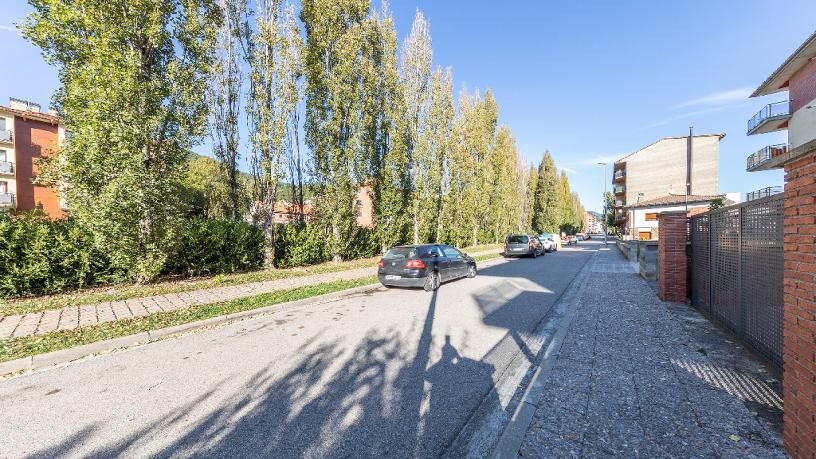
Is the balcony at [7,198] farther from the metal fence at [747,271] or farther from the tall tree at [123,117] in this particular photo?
the metal fence at [747,271]

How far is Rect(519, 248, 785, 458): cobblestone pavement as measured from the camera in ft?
8.07

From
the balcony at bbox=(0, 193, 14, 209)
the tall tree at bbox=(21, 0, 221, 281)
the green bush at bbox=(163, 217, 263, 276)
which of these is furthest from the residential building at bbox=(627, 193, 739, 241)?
the balcony at bbox=(0, 193, 14, 209)

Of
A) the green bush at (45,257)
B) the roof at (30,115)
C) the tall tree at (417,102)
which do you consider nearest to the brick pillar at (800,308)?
the green bush at (45,257)

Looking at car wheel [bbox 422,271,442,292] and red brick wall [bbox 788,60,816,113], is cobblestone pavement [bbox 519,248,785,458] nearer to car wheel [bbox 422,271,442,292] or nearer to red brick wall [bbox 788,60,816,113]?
car wheel [bbox 422,271,442,292]

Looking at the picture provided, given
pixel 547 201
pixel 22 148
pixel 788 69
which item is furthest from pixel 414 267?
pixel 547 201

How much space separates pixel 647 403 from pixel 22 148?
4884 cm

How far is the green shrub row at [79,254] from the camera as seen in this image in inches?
280

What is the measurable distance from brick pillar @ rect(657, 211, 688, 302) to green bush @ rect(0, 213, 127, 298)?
44.7 ft

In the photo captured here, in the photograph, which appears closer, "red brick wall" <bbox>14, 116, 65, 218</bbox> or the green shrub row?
the green shrub row

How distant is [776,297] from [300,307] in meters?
7.76

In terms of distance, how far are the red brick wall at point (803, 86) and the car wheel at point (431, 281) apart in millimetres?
29465

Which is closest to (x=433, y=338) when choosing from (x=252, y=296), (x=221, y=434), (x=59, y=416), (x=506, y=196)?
(x=221, y=434)

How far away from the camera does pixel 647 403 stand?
3.07 metres

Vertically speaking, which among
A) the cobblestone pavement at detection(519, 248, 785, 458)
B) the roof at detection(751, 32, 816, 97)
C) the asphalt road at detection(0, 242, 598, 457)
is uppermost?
the roof at detection(751, 32, 816, 97)
